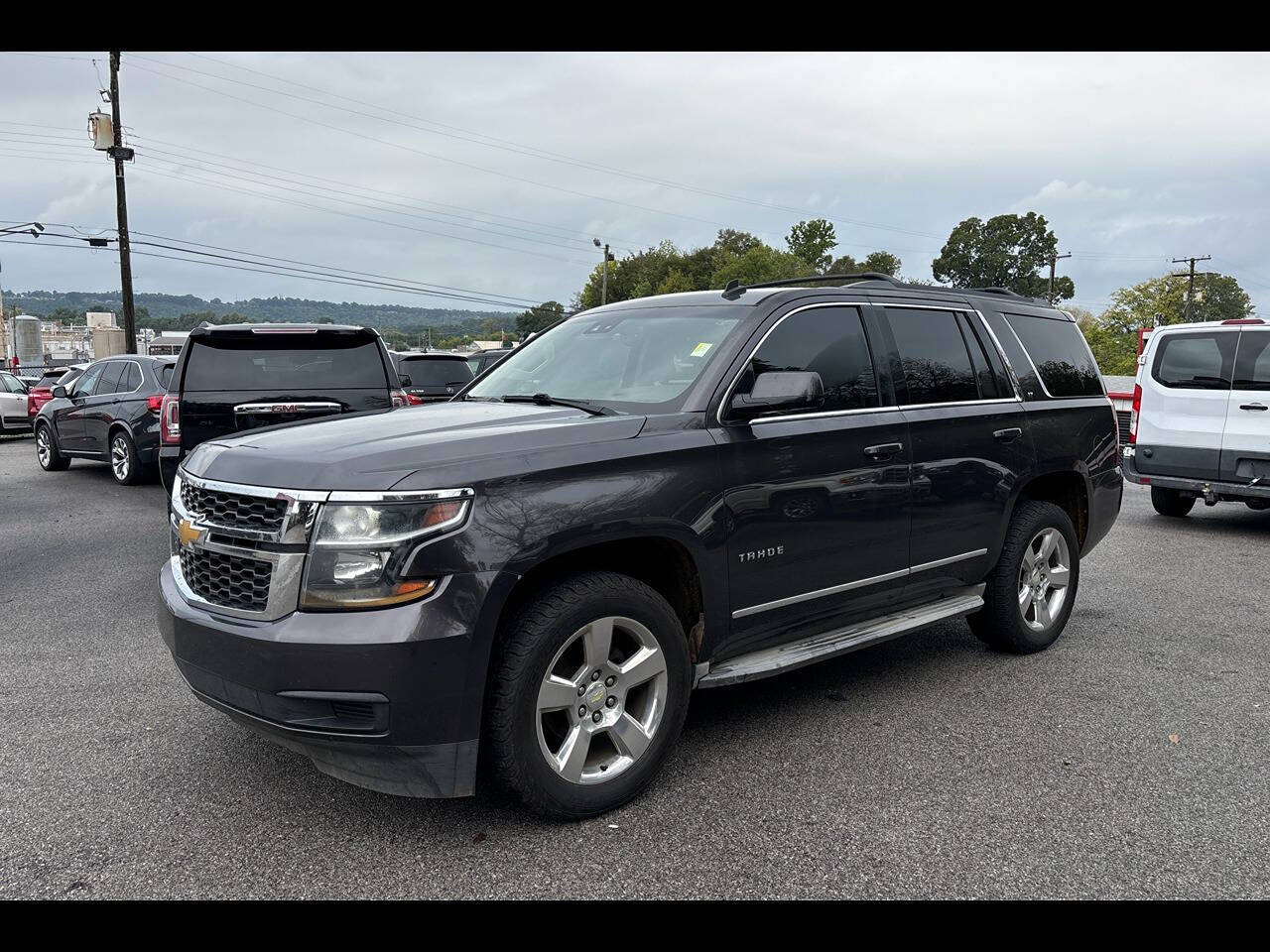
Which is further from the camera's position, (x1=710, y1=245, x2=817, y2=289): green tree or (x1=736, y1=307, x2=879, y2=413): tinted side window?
(x1=710, y1=245, x2=817, y2=289): green tree

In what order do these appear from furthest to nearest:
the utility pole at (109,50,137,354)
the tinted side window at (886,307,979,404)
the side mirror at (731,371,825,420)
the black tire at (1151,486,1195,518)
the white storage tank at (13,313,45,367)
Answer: the white storage tank at (13,313,45,367)
the utility pole at (109,50,137,354)
the black tire at (1151,486,1195,518)
the tinted side window at (886,307,979,404)
the side mirror at (731,371,825,420)

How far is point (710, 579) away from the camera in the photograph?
367cm

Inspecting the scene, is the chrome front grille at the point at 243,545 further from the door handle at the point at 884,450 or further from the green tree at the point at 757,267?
the green tree at the point at 757,267

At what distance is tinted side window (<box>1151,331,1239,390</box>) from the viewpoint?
941 cm

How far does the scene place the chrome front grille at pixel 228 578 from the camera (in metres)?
3.12

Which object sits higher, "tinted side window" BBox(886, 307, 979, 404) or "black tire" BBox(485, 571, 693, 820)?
"tinted side window" BBox(886, 307, 979, 404)

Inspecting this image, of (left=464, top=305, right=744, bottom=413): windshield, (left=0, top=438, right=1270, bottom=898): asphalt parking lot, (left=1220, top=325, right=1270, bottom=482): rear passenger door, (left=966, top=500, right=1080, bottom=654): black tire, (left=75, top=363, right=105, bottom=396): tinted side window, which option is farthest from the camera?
(left=75, top=363, right=105, bottom=396): tinted side window

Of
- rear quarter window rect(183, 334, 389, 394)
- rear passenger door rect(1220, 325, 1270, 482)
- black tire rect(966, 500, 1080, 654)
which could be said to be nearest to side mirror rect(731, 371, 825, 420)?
black tire rect(966, 500, 1080, 654)

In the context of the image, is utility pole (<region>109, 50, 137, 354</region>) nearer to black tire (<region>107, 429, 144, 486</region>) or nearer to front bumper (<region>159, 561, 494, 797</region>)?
black tire (<region>107, 429, 144, 486</region>)

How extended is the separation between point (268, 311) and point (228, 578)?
101 meters

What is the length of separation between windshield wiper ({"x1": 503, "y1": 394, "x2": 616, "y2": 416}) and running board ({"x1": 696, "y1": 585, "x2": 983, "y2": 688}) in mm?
1113

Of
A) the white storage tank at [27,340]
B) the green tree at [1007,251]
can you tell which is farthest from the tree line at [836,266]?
the white storage tank at [27,340]

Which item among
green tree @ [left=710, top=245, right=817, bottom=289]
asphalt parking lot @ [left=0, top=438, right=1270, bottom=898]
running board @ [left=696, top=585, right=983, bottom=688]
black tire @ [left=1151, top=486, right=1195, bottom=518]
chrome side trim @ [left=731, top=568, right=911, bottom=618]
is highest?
green tree @ [left=710, top=245, right=817, bottom=289]
